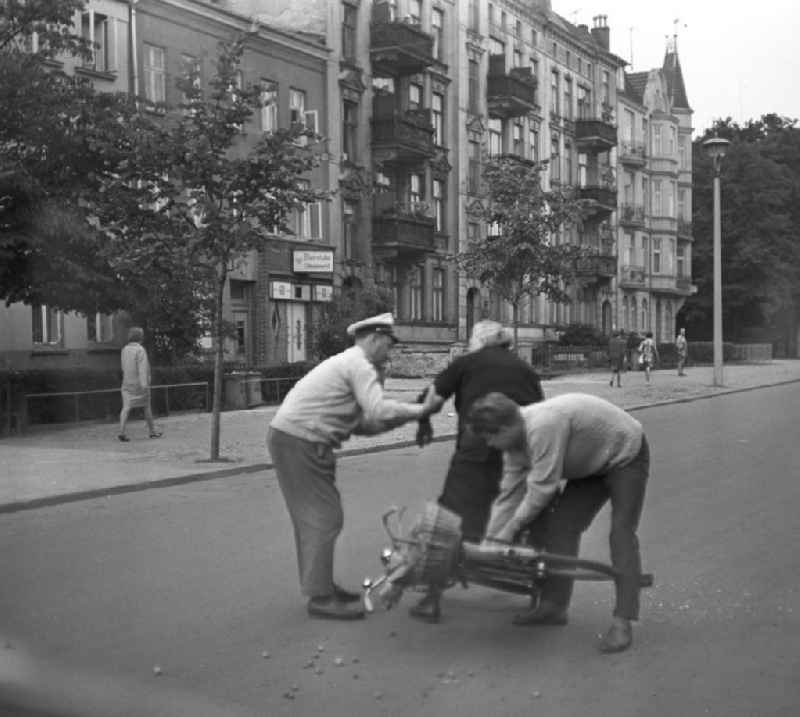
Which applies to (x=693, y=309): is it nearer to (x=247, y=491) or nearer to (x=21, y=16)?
(x=21, y=16)

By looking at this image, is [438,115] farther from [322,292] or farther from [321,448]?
[321,448]

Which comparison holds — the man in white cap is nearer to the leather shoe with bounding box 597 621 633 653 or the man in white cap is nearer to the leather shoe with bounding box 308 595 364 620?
the leather shoe with bounding box 308 595 364 620

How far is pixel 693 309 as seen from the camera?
242 feet

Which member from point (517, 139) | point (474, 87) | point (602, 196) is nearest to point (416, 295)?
point (474, 87)

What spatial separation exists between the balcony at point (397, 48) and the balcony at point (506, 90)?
738cm

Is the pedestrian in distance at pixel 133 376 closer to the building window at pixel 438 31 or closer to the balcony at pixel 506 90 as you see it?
the building window at pixel 438 31

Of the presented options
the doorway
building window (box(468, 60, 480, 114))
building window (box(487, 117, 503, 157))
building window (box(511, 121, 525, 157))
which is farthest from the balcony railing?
the doorway

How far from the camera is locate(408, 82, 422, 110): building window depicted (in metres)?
44.3

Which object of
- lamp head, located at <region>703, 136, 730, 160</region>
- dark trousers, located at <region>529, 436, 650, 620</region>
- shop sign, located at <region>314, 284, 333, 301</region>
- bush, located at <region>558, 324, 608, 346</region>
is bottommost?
dark trousers, located at <region>529, 436, 650, 620</region>

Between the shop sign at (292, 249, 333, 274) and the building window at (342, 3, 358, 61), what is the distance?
7.51 m

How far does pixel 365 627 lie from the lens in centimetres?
666

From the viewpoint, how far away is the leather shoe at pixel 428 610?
263 inches

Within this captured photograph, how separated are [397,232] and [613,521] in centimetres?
3522

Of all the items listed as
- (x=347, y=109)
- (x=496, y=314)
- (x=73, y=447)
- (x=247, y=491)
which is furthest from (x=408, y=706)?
(x=496, y=314)
